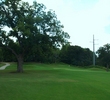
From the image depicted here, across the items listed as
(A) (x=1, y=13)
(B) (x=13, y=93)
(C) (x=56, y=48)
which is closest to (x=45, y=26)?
(C) (x=56, y=48)

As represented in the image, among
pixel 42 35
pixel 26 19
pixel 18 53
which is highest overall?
pixel 26 19

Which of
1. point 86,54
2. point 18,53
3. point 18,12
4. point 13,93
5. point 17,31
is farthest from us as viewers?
point 86,54

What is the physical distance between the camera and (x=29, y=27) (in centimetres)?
3234

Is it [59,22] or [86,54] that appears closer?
[59,22]

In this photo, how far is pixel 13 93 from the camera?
1299 centimetres

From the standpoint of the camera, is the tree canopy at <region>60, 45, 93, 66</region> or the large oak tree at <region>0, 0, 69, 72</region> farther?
the tree canopy at <region>60, 45, 93, 66</region>

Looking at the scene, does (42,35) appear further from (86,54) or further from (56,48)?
(86,54)

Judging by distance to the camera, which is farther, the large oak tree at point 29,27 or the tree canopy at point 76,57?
the tree canopy at point 76,57

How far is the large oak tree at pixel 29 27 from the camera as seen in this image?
32781 millimetres

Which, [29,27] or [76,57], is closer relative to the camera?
[29,27]

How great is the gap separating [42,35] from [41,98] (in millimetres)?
21610

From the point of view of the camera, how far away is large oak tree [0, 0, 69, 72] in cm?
3278

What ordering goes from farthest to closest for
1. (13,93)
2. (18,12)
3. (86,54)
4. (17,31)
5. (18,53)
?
(86,54) < (18,53) < (18,12) < (17,31) < (13,93)

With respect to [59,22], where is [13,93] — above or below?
below
